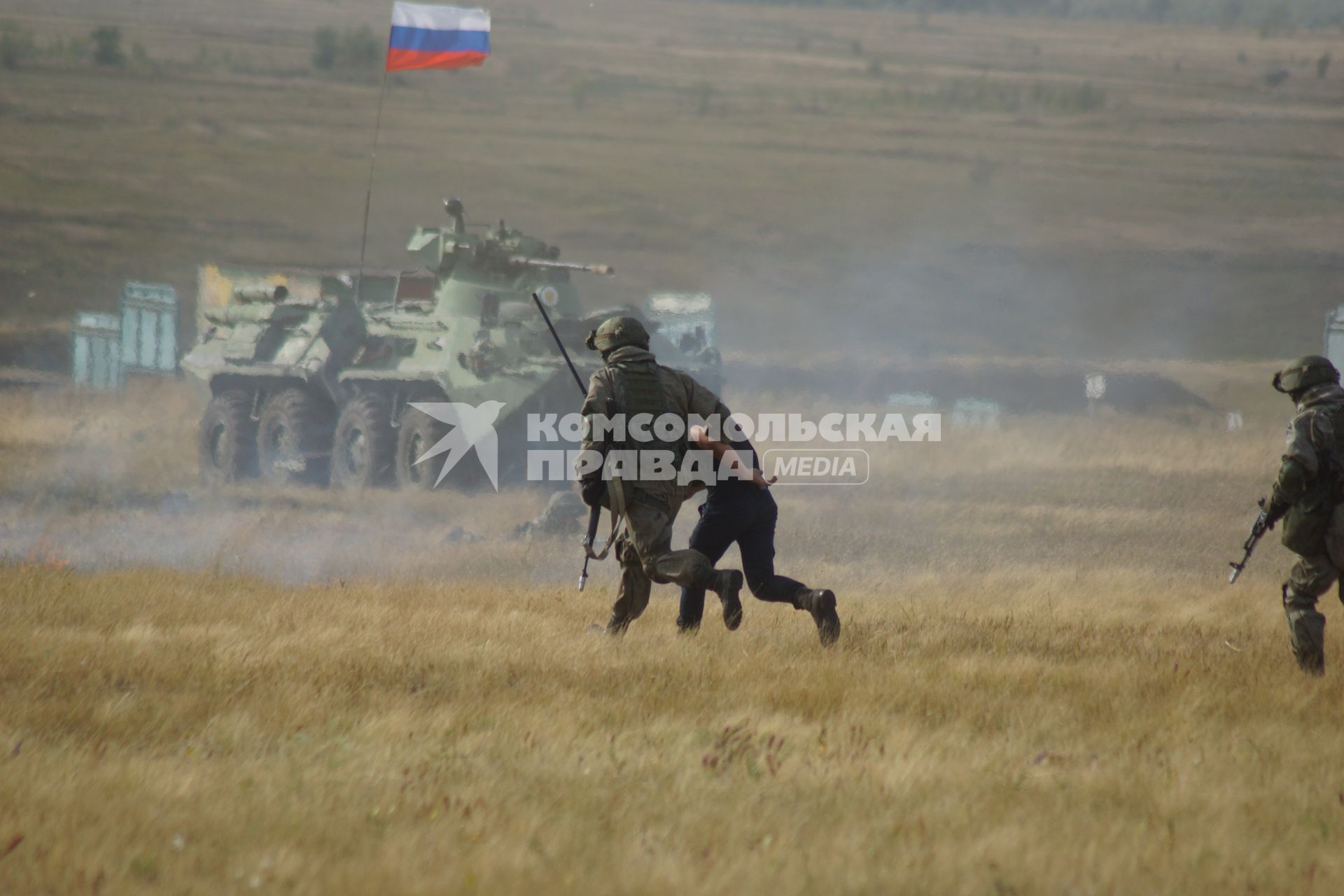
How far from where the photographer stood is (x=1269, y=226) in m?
33.9

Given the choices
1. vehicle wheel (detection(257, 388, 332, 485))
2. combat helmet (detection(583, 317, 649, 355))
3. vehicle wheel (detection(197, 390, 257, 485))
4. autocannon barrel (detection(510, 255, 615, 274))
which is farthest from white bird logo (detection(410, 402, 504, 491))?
combat helmet (detection(583, 317, 649, 355))

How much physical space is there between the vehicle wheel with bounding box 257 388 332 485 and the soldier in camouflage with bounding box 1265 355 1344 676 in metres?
13.0

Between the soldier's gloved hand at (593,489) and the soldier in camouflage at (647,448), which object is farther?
the soldier's gloved hand at (593,489)

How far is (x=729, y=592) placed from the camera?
6.67 metres

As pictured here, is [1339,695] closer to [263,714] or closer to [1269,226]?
[263,714]

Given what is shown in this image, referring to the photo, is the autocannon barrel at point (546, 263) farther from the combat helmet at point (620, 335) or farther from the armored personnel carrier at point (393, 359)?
the combat helmet at point (620, 335)

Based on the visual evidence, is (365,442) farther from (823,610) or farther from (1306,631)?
(1306,631)

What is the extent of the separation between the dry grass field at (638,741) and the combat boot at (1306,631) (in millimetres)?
144

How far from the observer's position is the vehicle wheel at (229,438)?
18203 millimetres

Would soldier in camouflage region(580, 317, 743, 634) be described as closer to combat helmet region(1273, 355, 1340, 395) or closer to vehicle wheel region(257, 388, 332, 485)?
combat helmet region(1273, 355, 1340, 395)

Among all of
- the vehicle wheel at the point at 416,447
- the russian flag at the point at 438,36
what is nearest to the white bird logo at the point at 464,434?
the vehicle wheel at the point at 416,447

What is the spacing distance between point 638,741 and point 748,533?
1.83m

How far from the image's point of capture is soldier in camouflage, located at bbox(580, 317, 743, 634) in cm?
676

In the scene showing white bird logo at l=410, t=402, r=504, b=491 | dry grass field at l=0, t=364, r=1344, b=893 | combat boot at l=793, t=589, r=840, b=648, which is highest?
white bird logo at l=410, t=402, r=504, b=491
